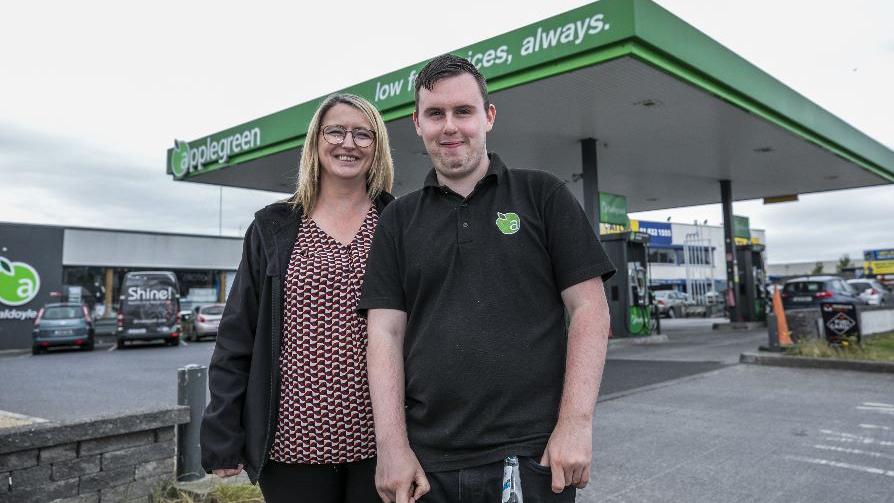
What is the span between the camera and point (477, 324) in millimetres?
1574

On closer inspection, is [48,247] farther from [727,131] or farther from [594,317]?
[594,317]

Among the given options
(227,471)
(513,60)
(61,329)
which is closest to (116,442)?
(227,471)

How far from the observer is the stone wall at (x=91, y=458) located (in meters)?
2.96

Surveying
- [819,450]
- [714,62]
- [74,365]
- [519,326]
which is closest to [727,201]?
[714,62]

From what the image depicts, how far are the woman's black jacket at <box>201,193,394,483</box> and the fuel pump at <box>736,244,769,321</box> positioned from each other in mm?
19919

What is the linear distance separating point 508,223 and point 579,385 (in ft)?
1.53

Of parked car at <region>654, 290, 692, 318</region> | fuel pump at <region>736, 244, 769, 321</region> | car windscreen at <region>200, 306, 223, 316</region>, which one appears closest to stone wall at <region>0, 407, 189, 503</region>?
car windscreen at <region>200, 306, 223, 316</region>

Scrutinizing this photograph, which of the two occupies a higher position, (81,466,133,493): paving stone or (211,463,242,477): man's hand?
(211,463,242,477): man's hand

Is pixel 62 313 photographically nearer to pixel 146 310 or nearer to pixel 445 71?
pixel 146 310

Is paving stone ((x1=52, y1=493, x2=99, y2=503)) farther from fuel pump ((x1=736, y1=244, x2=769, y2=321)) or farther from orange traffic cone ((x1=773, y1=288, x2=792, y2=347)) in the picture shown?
fuel pump ((x1=736, y1=244, x2=769, y2=321))

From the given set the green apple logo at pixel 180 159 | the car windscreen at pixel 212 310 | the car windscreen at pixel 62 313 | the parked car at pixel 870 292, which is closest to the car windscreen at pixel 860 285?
the parked car at pixel 870 292

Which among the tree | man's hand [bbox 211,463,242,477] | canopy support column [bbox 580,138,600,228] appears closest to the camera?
man's hand [bbox 211,463,242,477]

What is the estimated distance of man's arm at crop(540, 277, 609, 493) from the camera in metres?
1.47

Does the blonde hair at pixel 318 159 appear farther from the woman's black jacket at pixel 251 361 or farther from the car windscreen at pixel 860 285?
the car windscreen at pixel 860 285
